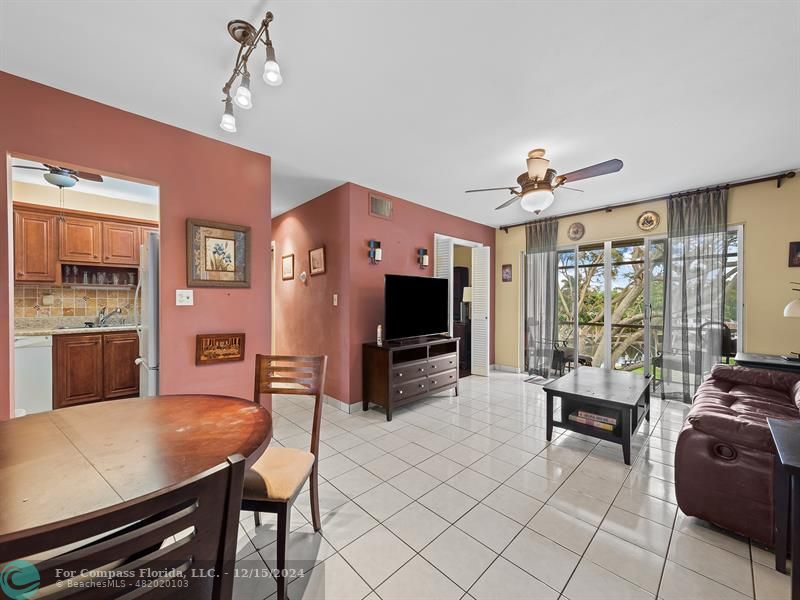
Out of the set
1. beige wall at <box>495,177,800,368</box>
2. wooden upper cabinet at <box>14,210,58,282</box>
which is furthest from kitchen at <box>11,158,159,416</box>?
beige wall at <box>495,177,800,368</box>

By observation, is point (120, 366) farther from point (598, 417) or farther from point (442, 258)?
point (598, 417)

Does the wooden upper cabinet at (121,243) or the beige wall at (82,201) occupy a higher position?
the beige wall at (82,201)

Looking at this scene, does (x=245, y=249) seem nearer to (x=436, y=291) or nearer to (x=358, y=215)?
(x=358, y=215)

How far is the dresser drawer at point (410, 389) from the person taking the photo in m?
Result: 3.54

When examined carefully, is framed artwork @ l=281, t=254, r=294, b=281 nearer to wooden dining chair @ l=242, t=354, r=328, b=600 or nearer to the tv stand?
the tv stand

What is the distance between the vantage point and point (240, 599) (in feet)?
4.57

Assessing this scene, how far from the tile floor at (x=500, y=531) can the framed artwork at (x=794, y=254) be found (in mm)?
2451

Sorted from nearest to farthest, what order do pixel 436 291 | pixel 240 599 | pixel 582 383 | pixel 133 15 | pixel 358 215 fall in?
1. pixel 240 599
2. pixel 133 15
3. pixel 582 383
4. pixel 358 215
5. pixel 436 291

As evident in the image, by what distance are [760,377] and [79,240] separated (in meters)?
7.33

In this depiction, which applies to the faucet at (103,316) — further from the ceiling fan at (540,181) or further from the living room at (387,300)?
the ceiling fan at (540,181)

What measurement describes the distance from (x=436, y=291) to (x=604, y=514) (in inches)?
111

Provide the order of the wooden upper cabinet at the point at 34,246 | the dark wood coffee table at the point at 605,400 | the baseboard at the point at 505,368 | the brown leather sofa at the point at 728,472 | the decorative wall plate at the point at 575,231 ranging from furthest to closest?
the baseboard at the point at 505,368 → the decorative wall plate at the point at 575,231 → the wooden upper cabinet at the point at 34,246 → the dark wood coffee table at the point at 605,400 → the brown leather sofa at the point at 728,472

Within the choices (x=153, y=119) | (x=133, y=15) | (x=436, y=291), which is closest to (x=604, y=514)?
(x=436, y=291)

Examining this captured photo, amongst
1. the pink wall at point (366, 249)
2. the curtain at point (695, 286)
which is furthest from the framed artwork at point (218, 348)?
the curtain at point (695, 286)
